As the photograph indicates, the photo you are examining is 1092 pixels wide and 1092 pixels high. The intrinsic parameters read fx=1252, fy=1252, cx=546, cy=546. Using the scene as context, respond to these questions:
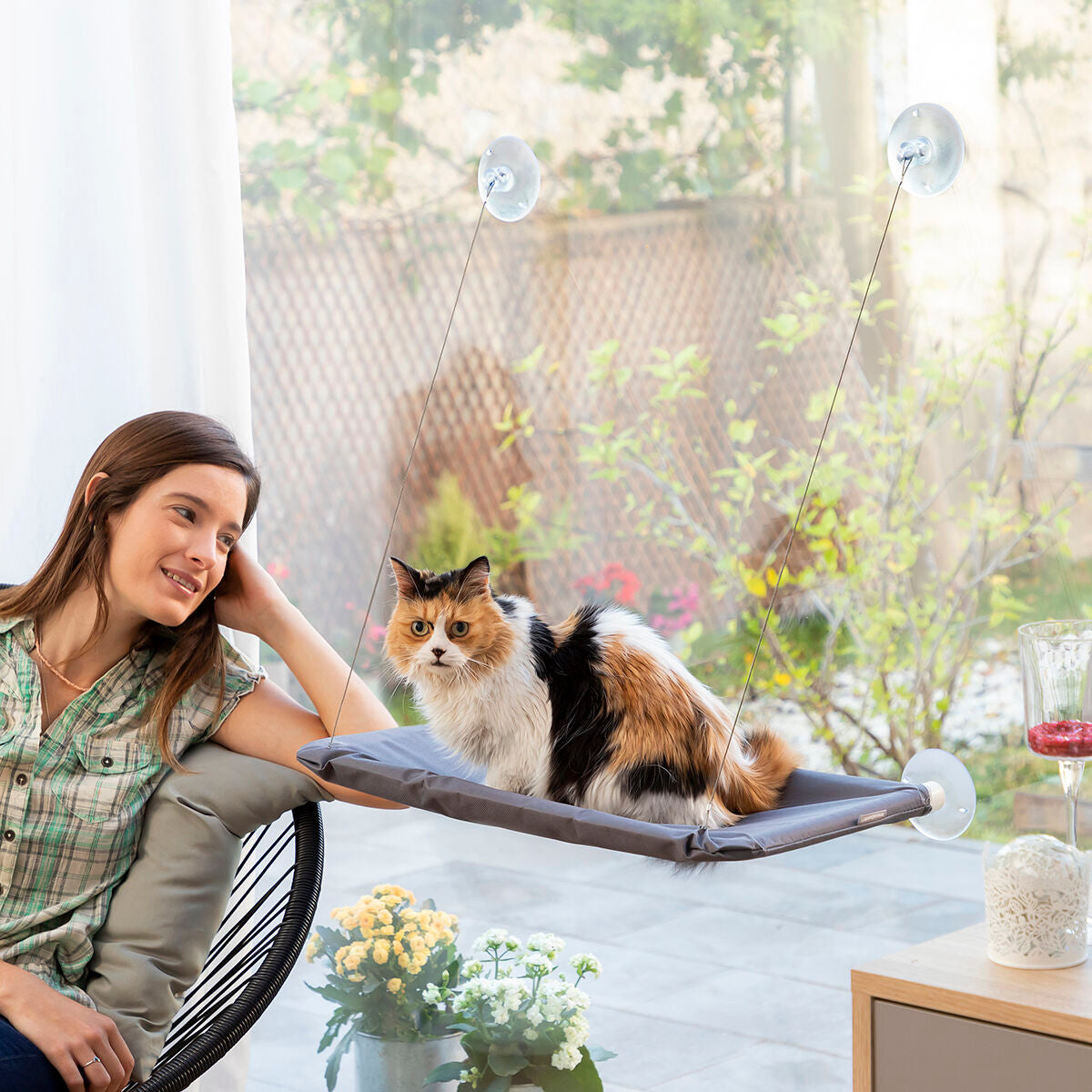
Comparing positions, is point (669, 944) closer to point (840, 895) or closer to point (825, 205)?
point (840, 895)

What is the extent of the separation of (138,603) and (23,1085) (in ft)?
1.68

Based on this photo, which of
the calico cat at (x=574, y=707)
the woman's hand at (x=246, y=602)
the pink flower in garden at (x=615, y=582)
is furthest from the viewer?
the pink flower in garden at (x=615, y=582)

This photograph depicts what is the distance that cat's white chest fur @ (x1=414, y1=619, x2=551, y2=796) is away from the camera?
114cm

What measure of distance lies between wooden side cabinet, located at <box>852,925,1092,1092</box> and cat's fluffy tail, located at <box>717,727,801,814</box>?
0.80 ft

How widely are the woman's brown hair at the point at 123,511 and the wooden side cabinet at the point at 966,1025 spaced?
821 millimetres

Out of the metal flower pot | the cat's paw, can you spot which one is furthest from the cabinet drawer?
the metal flower pot

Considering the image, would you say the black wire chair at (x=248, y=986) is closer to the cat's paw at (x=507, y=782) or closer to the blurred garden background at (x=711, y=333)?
the cat's paw at (x=507, y=782)

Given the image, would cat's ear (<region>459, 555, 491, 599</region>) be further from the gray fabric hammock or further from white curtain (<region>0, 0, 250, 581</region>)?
white curtain (<region>0, 0, 250, 581</region>)

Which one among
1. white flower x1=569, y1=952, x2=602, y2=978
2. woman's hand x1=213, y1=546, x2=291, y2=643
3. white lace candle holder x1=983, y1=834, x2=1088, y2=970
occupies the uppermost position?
woman's hand x1=213, y1=546, x2=291, y2=643

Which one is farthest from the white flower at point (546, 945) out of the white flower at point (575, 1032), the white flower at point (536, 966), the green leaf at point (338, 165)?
the green leaf at point (338, 165)

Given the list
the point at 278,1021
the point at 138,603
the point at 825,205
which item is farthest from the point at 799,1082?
the point at 825,205

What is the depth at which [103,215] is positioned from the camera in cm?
181

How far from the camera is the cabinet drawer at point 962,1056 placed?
3.81 feet

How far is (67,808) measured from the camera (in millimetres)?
1419
